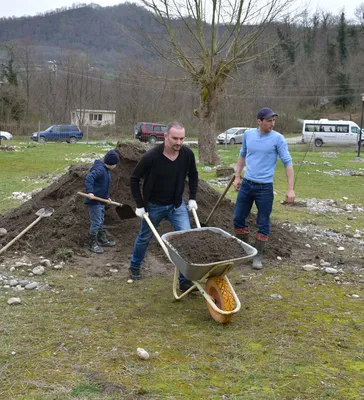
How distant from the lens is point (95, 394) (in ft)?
9.44

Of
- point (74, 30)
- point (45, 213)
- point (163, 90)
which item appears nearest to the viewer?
point (45, 213)

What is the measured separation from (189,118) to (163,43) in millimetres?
30492

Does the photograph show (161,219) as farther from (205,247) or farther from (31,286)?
(31,286)

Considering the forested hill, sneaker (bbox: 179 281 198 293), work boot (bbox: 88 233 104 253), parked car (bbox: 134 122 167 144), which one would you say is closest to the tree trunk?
work boot (bbox: 88 233 104 253)

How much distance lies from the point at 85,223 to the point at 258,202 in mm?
2404

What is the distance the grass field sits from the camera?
299 centimetres

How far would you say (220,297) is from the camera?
4.05 meters

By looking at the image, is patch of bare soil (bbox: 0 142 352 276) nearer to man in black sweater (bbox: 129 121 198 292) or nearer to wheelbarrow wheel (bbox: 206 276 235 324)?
man in black sweater (bbox: 129 121 198 292)

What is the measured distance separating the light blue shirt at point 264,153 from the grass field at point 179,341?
1139mm

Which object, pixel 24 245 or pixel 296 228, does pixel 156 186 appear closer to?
pixel 24 245

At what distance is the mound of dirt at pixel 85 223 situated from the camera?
6.05 metres

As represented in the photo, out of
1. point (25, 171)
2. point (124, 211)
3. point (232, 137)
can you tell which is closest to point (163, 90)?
point (232, 137)

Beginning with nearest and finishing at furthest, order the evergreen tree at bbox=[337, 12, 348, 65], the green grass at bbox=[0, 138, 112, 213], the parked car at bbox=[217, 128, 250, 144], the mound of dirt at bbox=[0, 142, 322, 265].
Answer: the mound of dirt at bbox=[0, 142, 322, 265] → the green grass at bbox=[0, 138, 112, 213] → the parked car at bbox=[217, 128, 250, 144] → the evergreen tree at bbox=[337, 12, 348, 65]

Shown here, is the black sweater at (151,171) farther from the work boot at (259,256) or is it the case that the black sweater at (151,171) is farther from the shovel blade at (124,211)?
the work boot at (259,256)
